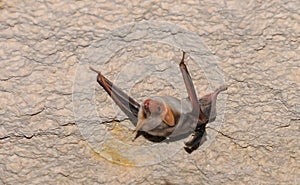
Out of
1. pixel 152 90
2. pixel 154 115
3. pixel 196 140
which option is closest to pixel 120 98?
pixel 152 90

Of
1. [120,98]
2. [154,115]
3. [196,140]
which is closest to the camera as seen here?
[154,115]

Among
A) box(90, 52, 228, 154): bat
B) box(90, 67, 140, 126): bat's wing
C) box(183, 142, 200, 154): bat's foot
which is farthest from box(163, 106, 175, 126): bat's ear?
box(183, 142, 200, 154): bat's foot

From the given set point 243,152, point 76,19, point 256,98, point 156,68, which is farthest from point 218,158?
point 76,19

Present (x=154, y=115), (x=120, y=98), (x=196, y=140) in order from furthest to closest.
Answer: (x=196, y=140) < (x=120, y=98) < (x=154, y=115)

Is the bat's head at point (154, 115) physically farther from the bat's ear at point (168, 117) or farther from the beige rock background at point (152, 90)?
the beige rock background at point (152, 90)

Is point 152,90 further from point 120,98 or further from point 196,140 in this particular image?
point 196,140

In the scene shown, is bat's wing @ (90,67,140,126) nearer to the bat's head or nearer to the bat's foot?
the bat's head
